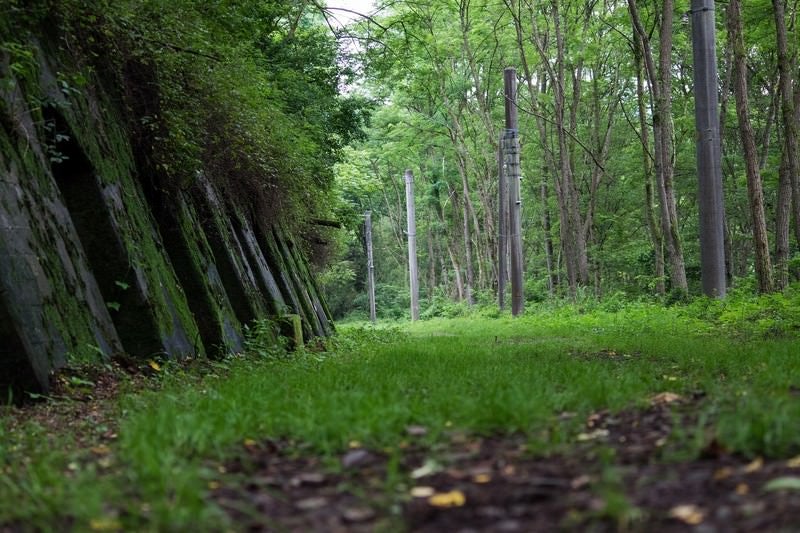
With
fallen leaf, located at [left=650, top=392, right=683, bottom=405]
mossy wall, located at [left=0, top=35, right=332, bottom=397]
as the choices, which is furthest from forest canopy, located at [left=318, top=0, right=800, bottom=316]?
fallen leaf, located at [left=650, top=392, right=683, bottom=405]

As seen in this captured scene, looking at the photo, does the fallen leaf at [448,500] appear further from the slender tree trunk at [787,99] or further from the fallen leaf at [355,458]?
the slender tree trunk at [787,99]

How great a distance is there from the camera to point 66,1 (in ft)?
21.7

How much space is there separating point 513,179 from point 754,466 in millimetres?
18992

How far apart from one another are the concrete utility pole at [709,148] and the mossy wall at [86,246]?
8.83 meters

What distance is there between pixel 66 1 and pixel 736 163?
2777 centimetres

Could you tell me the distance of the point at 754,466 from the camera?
2461mm

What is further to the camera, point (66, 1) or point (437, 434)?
point (66, 1)

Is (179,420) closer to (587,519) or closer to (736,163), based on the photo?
(587,519)

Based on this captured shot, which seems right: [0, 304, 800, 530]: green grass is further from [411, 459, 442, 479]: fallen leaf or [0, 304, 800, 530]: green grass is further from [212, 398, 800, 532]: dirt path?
[411, 459, 442, 479]: fallen leaf

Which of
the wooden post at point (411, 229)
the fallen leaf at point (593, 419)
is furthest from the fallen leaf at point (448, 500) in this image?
the wooden post at point (411, 229)

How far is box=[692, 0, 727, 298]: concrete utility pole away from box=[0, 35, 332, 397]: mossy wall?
883 cm

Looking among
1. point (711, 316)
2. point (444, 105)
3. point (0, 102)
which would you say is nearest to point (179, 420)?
point (0, 102)

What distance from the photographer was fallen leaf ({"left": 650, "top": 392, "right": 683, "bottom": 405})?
152 inches

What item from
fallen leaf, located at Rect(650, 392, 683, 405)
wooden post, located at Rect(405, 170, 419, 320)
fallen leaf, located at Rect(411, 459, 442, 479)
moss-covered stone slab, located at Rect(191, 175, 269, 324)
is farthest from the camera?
wooden post, located at Rect(405, 170, 419, 320)
